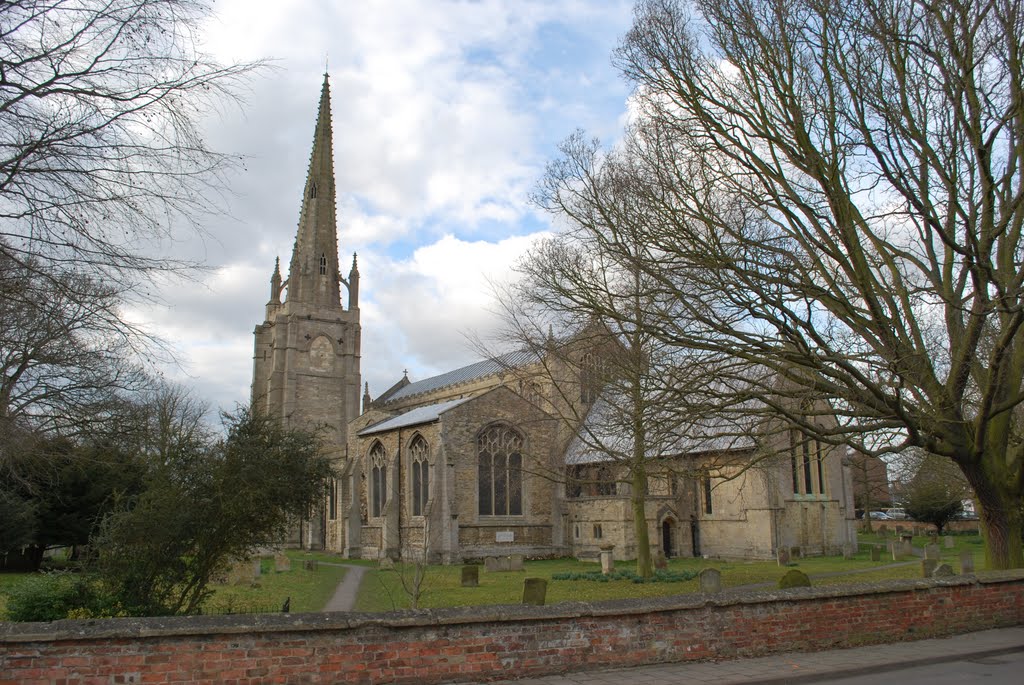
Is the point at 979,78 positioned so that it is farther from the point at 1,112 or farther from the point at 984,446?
the point at 1,112

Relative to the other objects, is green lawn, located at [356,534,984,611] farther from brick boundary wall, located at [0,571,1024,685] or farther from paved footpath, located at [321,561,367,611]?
brick boundary wall, located at [0,571,1024,685]

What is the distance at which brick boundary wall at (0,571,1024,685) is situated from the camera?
23.3ft

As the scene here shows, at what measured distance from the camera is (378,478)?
1528 inches

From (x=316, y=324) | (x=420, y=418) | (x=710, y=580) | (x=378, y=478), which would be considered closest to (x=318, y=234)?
(x=316, y=324)

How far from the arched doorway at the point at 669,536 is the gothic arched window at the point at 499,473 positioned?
6.63 m

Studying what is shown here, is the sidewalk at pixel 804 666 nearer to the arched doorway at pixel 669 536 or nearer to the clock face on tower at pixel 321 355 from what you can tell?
the arched doorway at pixel 669 536

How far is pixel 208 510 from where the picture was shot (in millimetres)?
12758

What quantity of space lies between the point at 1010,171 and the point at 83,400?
60.4 ft

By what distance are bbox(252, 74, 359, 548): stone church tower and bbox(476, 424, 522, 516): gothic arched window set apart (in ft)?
81.8

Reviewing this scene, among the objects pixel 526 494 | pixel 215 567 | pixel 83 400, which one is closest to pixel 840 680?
pixel 215 567

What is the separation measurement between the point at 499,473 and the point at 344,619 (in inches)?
1076

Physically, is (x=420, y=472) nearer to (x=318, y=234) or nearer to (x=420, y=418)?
(x=420, y=418)

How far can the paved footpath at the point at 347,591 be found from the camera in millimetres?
17875

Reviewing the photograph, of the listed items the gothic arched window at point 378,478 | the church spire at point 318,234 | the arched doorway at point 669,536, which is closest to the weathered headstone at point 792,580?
the arched doorway at point 669,536
